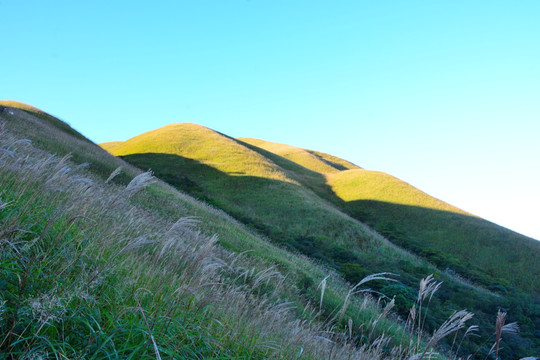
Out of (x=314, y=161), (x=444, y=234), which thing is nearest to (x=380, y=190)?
(x=444, y=234)

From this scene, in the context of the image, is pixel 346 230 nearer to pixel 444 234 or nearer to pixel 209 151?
pixel 444 234

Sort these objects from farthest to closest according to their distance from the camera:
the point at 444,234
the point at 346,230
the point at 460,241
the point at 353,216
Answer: the point at 353,216
the point at 444,234
the point at 460,241
the point at 346,230

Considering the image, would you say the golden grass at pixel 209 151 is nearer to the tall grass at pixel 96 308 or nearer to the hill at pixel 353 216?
the hill at pixel 353 216

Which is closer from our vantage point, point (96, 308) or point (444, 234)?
point (96, 308)

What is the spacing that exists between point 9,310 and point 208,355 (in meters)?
1.51

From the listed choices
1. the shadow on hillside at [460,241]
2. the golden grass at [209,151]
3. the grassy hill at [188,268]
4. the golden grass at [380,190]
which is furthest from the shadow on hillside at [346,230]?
the golden grass at [209,151]

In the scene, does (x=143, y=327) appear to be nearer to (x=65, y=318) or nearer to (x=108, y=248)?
(x=65, y=318)

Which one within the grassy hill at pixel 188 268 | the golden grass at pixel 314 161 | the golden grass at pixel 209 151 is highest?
the golden grass at pixel 314 161

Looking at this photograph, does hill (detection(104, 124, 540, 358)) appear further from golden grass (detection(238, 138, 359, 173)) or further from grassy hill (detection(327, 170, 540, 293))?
golden grass (detection(238, 138, 359, 173))

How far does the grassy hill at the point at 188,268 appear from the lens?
2.35 meters

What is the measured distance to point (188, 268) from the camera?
400 centimetres

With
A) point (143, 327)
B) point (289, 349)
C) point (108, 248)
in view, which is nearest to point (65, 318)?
point (143, 327)

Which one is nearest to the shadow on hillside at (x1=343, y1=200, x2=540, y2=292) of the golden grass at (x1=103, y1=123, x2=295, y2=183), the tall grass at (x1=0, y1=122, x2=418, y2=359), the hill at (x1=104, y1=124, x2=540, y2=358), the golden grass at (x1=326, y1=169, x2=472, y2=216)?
the hill at (x1=104, y1=124, x2=540, y2=358)

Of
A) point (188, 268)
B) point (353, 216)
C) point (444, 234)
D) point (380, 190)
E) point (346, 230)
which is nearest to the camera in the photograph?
point (188, 268)
